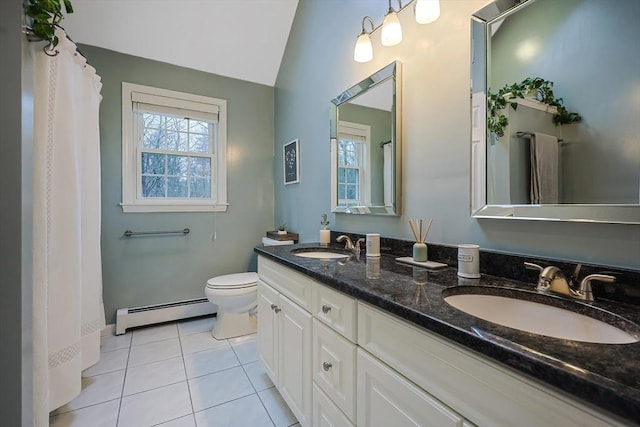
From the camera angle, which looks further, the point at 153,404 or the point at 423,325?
the point at 153,404

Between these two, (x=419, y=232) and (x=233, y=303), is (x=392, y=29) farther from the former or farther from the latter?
(x=233, y=303)

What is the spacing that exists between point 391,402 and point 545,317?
48 centimetres

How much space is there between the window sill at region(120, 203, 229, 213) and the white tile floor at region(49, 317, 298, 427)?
108 cm

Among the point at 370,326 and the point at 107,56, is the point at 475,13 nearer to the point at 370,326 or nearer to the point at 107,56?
the point at 370,326

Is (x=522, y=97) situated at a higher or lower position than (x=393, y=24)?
lower

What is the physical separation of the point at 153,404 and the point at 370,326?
143cm

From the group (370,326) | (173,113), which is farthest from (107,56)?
(370,326)

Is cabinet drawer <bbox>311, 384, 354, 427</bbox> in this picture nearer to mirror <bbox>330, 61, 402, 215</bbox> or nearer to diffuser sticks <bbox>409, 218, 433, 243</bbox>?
diffuser sticks <bbox>409, 218, 433, 243</bbox>

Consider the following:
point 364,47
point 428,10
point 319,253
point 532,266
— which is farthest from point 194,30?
point 532,266

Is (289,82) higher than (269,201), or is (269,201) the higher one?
(289,82)

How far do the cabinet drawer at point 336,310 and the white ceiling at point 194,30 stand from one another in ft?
8.24

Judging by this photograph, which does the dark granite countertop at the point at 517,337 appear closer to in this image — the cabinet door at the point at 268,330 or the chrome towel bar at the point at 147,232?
the cabinet door at the point at 268,330

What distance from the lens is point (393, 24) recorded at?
1.30 metres

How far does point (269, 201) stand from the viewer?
10.0ft
